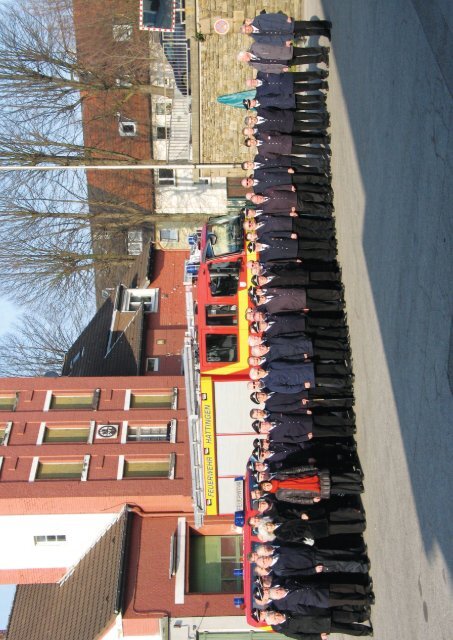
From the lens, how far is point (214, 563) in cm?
2334

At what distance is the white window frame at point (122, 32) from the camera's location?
33406mm

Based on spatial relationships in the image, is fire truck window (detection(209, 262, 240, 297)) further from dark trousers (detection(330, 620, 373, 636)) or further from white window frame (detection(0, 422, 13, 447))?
white window frame (detection(0, 422, 13, 447))

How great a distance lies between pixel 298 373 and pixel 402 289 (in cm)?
430

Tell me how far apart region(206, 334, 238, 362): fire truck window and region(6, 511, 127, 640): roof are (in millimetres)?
7201

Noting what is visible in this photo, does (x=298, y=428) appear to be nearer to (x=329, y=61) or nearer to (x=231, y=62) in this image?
(x=329, y=61)

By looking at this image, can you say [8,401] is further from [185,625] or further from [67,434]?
[185,625]

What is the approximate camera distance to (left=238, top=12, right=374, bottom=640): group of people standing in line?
13.8 m

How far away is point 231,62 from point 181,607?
17282mm

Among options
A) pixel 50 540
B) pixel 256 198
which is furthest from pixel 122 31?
pixel 50 540

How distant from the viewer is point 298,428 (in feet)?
48.5

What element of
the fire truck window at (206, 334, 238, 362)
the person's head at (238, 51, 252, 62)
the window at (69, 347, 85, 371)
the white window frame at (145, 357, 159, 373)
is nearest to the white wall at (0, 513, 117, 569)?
the white window frame at (145, 357, 159, 373)

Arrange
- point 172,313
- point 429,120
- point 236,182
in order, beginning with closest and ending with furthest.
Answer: point 429,120, point 172,313, point 236,182

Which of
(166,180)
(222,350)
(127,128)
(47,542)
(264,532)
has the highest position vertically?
(127,128)

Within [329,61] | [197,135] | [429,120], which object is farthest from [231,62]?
[429,120]
